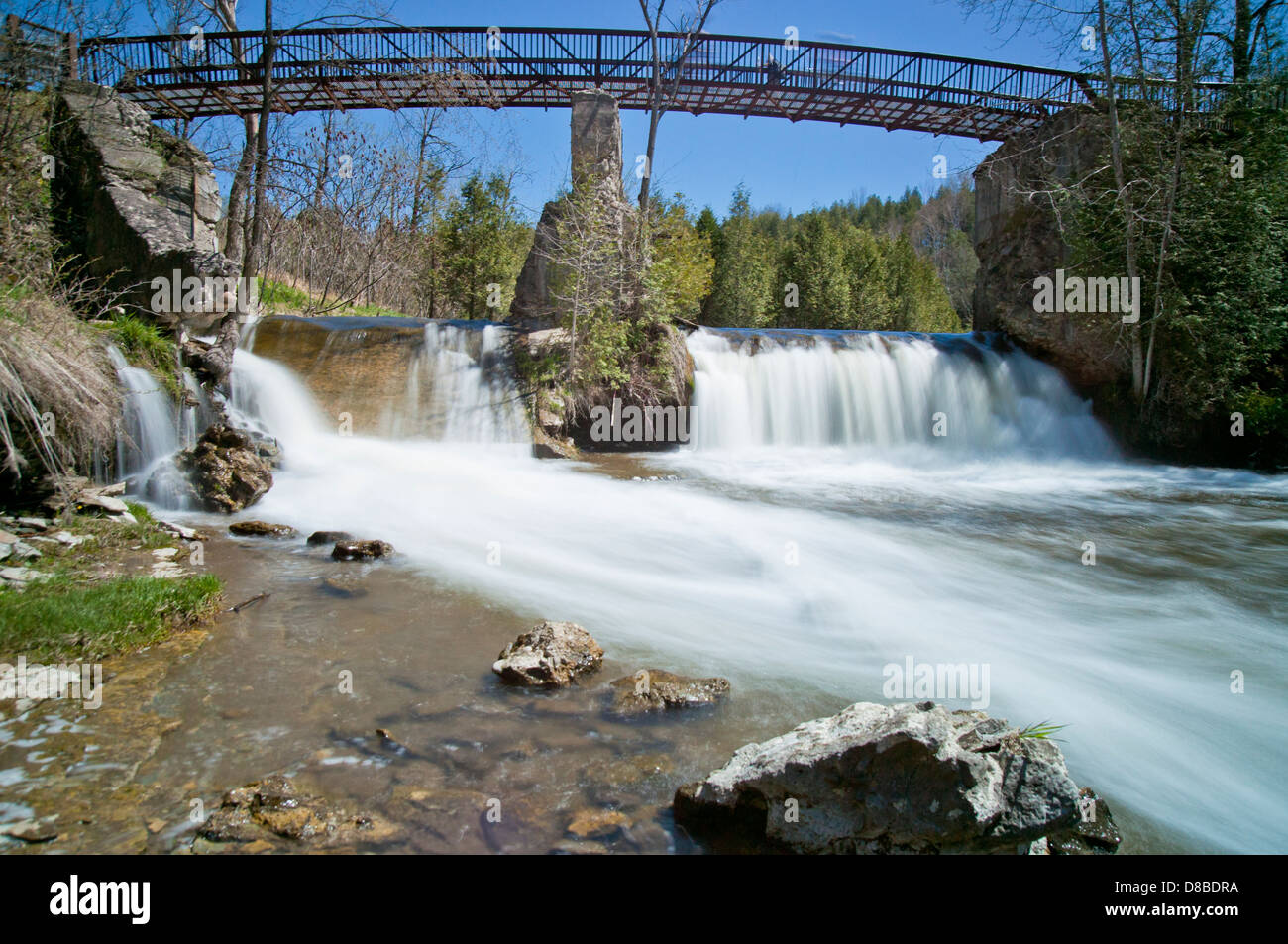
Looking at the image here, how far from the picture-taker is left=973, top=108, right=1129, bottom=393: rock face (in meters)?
16.2

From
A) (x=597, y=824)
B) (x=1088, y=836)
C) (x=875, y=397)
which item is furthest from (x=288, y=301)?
(x=1088, y=836)

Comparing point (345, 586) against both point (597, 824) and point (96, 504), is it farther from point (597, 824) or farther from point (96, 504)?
point (597, 824)

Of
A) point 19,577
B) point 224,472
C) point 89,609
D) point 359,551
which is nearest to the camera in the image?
point 89,609

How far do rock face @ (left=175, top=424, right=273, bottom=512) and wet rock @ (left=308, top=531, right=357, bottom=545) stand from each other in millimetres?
1739

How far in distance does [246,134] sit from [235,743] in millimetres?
19154

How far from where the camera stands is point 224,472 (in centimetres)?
848

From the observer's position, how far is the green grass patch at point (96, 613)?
4363 millimetres

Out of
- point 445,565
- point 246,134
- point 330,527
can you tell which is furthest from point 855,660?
point 246,134

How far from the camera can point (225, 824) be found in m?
2.95

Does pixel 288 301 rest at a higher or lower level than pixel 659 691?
higher

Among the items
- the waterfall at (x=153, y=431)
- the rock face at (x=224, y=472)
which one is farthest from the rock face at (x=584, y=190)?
the rock face at (x=224, y=472)

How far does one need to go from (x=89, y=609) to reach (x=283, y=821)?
2.74m

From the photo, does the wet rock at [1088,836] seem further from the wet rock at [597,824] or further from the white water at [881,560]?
the wet rock at [597,824]
